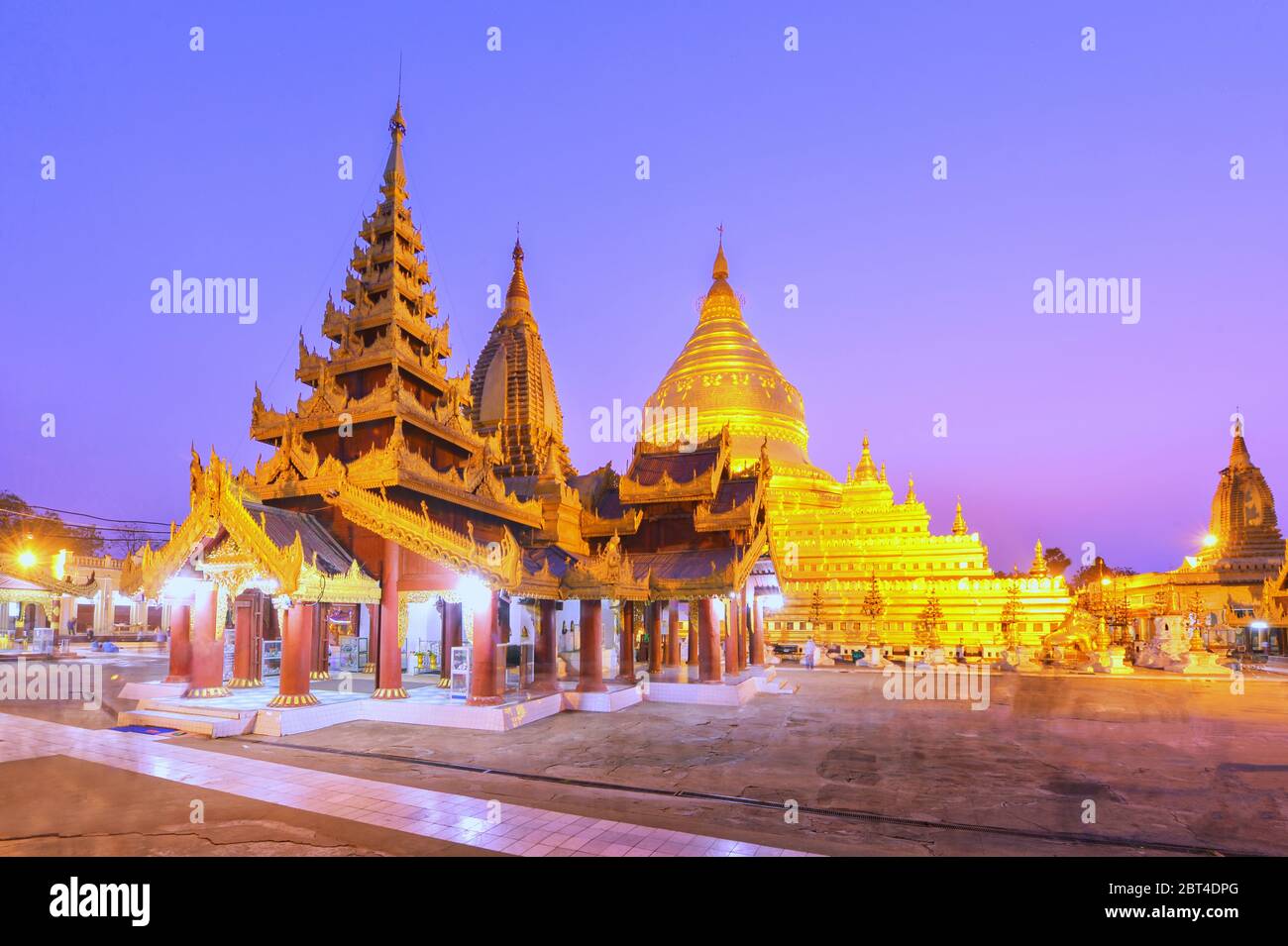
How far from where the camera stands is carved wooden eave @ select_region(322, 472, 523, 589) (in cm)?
1573

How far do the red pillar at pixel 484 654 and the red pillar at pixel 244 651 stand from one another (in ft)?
22.8

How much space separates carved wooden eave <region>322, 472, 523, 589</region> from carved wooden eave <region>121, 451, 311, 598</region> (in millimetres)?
1619

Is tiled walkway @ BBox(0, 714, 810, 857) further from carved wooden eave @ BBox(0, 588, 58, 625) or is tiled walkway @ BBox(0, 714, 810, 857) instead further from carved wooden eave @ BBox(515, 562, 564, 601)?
carved wooden eave @ BBox(0, 588, 58, 625)

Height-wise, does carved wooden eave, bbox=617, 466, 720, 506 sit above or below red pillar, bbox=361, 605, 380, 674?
above

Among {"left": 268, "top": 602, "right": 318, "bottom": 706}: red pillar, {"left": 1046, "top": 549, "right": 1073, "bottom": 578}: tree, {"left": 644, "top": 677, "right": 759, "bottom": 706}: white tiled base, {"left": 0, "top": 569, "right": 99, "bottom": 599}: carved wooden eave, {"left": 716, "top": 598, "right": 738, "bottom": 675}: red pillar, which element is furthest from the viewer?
{"left": 1046, "top": 549, "right": 1073, "bottom": 578}: tree

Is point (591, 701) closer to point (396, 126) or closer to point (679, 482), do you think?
point (679, 482)

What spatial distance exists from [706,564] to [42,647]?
37947 mm

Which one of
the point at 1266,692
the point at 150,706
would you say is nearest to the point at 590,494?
the point at 150,706

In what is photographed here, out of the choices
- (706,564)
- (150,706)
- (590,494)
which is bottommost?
(150,706)

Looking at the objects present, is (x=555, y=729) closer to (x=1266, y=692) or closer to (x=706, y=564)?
(x=706, y=564)

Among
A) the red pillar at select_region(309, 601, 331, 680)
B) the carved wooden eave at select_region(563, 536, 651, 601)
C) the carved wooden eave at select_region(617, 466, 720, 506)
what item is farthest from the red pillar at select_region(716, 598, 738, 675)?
the red pillar at select_region(309, 601, 331, 680)

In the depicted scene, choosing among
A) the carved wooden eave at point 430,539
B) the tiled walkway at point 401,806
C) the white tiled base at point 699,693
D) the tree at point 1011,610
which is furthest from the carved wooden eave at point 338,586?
the tree at point 1011,610

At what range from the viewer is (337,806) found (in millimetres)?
9125

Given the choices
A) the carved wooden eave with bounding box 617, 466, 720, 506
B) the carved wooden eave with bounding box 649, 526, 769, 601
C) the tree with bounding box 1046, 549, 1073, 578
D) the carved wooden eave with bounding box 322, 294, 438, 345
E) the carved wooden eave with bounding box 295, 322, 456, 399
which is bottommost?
the tree with bounding box 1046, 549, 1073, 578
